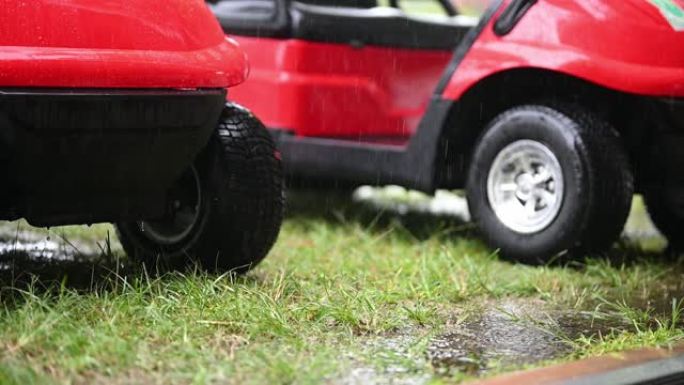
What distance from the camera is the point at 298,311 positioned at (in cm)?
325

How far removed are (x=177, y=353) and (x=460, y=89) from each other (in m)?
2.13

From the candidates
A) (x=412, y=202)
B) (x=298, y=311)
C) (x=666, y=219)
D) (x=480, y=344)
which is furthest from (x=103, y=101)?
(x=412, y=202)

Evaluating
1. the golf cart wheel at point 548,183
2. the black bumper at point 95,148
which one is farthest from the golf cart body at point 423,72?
the black bumper at point 95,148

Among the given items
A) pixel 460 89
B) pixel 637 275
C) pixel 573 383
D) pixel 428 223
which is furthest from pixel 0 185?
pixel 428 223

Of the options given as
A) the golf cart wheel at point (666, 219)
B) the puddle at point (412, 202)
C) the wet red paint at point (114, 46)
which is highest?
the wet red paint at point (114, 46)

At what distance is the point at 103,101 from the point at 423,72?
9.13ft

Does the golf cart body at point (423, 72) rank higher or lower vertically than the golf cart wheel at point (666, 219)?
higher

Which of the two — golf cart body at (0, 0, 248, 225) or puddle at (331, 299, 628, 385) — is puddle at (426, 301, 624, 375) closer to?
puddle at (331, 299, 628, 385)

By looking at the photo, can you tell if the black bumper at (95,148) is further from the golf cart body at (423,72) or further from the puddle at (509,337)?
the golf cart body at (423,72)

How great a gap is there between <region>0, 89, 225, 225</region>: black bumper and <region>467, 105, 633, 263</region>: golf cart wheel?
4.59ft

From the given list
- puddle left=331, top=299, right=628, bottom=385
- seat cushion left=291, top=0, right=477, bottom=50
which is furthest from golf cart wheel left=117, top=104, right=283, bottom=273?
seat cushion left=291, top=0, right=477, bottom=50

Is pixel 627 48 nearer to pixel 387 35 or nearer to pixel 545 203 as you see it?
pixel 545 203

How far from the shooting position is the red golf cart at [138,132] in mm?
3072

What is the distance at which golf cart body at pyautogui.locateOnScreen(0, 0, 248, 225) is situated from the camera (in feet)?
10.0
